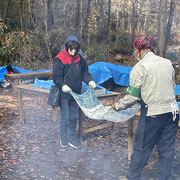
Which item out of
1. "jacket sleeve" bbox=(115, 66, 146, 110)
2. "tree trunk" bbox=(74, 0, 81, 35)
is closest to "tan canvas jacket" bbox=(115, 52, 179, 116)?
"jacket sleeve" bbox=(115, 66, 146, 110)

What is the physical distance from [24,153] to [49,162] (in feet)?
1.78

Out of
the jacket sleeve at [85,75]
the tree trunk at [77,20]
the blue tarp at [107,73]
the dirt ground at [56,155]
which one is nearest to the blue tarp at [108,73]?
the blue tarp at [107,73]

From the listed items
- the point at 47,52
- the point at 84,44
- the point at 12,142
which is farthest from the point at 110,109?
the point at 84,44

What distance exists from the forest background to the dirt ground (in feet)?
23.9

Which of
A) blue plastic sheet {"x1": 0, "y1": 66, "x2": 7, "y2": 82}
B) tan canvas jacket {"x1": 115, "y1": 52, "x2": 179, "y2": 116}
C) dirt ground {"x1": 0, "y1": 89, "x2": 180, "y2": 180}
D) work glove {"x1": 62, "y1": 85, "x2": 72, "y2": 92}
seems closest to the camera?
tan canvas jacket {"x1": 115, "y1": 52, "x2": 179, "y2": 116}

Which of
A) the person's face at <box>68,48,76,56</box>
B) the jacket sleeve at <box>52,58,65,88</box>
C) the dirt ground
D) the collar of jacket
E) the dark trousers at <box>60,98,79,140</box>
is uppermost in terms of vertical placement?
the person's face at <box>68,48,76,56</box>

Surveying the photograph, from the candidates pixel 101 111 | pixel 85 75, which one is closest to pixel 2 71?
pixel 85 75

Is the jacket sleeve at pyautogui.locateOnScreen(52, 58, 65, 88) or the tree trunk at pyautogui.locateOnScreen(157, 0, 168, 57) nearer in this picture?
the jacket sleeve at pyautogui.locateOnScreen(52, 58, 65, 88)

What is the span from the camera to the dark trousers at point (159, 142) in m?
3.09

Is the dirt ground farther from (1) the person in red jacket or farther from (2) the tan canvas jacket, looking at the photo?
(2) the tan canvas jacket

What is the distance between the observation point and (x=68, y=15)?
1853cm

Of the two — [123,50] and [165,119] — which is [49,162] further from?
[123,50]

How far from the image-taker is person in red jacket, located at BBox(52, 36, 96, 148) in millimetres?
4357

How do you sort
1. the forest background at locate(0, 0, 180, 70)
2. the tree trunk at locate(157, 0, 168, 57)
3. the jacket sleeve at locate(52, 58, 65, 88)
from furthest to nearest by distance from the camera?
1. the forest background at locate(0, 0, 180, 70)
2. the tree trunk at locate(157, 0, 168, 57)
3. the jacket sleeve at locate(52, 58, 65, 88)
